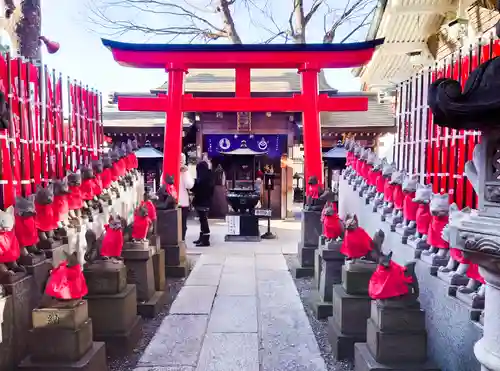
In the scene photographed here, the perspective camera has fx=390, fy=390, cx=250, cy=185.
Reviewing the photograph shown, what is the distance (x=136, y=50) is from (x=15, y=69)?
3300mm

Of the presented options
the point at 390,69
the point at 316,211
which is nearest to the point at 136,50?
the point at 316,211

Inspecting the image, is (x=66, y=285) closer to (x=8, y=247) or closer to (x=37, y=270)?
(x=8, y=247)

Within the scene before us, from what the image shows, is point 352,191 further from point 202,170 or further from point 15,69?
point 15,69

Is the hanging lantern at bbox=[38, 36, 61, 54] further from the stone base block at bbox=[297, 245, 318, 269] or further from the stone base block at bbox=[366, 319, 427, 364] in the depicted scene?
the stone base block at bbox=[366, 319, 427, 364]

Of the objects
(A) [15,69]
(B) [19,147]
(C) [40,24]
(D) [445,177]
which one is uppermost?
(C) [40,24]

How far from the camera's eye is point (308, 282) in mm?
6195

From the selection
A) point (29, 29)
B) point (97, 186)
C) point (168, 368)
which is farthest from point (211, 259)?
point (29, 29)

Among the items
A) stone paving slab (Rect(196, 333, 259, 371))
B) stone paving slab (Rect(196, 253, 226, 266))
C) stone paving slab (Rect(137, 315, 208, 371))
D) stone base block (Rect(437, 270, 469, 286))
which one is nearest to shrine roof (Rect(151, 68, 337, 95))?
stone paving slab (Rect(196, 253, 226, 266))

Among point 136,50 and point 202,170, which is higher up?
point 136,50

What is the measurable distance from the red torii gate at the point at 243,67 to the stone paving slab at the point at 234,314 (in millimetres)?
3484

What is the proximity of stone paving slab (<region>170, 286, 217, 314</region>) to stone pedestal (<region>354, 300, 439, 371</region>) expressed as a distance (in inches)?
99.5

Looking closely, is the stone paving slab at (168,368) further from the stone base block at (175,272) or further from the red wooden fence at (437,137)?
the red wooden fence at (437,137)

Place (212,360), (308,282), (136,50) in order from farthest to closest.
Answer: (136,50), (308,282), (212,360)

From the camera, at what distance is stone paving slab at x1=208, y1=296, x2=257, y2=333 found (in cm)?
439
